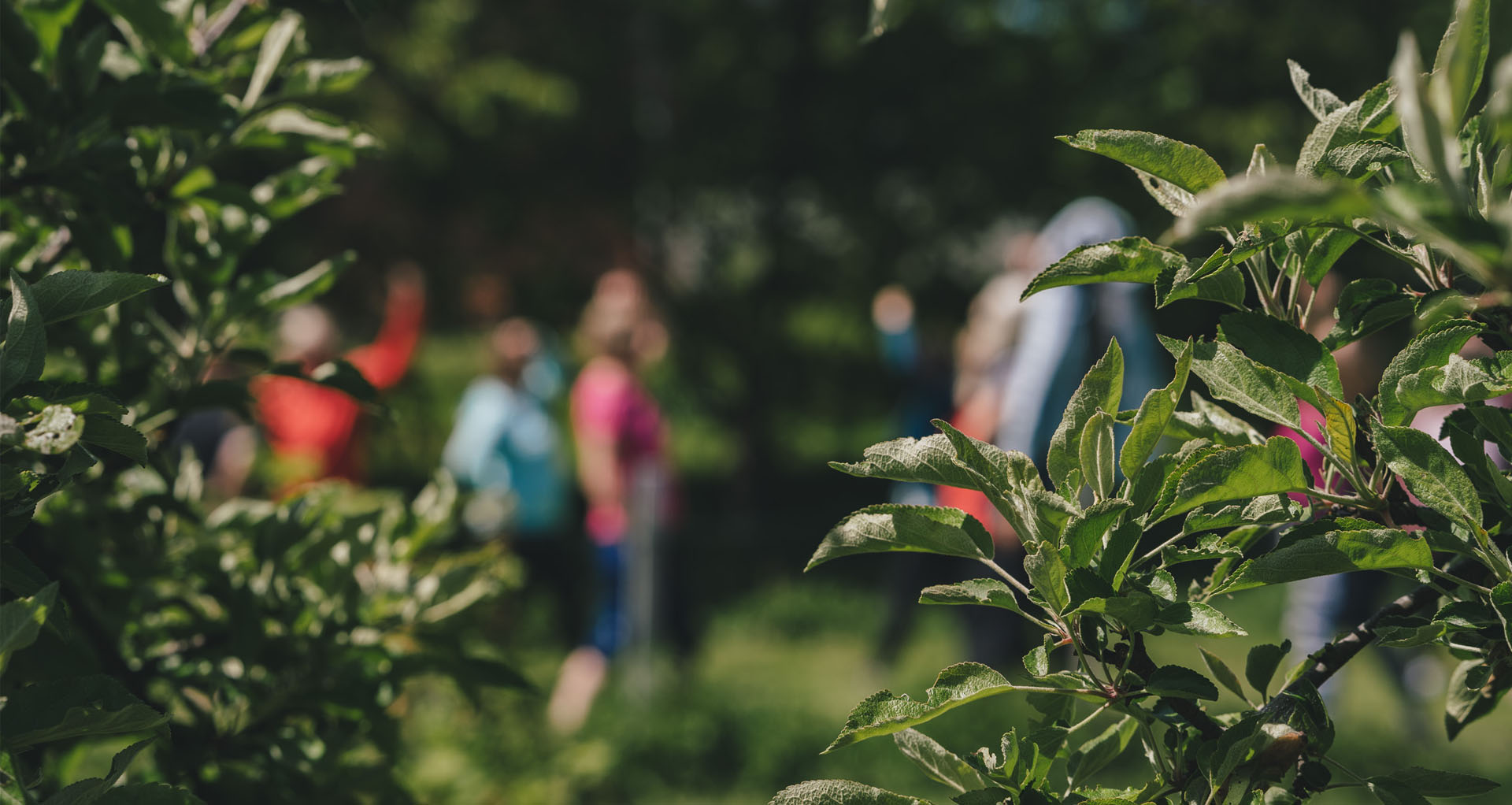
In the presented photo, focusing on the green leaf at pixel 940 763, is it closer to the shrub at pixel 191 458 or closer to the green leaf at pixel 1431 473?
the green leaf at pixel 1431 473

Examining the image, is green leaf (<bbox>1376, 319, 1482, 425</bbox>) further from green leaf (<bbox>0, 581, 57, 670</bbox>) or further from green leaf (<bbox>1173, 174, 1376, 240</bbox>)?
green leaf (<bbox>0, 581, 57, 670</bbox>)

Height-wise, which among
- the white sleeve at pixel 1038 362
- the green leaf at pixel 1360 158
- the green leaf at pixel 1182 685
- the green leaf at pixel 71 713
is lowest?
the white sleeve at pixel 1038 362

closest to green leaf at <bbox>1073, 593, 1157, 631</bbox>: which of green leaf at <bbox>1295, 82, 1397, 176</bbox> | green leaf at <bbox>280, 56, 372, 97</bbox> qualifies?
green leaf at <bbox>1295, 82, 1397, 176</bbox>

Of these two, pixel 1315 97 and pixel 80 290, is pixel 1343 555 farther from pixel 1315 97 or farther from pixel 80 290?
pixel 80 290

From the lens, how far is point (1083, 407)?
2.69ft

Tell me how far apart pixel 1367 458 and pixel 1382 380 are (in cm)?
14

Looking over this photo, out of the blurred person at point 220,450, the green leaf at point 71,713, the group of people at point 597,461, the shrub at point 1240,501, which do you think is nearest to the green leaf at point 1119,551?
the shrub at point 1240,501

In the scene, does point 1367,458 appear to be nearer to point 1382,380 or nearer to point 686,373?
point 1382,380

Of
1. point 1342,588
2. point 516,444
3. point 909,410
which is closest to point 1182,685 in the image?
point 1342,588

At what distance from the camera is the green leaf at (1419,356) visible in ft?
2.57

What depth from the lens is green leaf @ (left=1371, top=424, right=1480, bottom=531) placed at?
76 centimetres

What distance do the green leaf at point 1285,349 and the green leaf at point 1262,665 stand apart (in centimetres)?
21

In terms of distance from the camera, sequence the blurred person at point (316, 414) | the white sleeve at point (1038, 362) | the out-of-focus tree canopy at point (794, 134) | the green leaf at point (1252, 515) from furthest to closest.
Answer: the out-of-focus tree canopy at point (794, 134)
the blurred person at point (316, 414)
the white sleeve at point (1038, 362)
the green leaf at point (1252, 515)

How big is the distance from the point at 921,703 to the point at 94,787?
1.90ft
